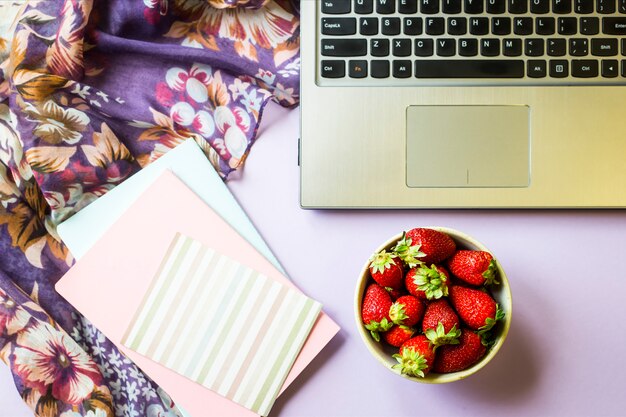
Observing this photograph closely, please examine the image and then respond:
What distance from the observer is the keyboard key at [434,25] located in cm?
55

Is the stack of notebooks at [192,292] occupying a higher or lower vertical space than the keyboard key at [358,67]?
lower

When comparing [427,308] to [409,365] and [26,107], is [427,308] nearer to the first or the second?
[409,365]

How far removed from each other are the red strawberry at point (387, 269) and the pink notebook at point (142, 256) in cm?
15

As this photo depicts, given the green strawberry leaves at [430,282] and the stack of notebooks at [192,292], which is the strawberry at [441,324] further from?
the stack of notebooks at [192,292]

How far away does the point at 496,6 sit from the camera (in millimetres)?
557

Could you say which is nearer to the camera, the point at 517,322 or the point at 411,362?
the point at 411,362

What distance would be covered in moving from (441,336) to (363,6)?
0.31 meters

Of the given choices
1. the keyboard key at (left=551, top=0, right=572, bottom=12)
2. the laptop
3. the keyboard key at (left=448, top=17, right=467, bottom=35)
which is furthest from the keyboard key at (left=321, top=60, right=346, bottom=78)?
the keyboard key at (left=551, top=0, right=572, bottom=12)

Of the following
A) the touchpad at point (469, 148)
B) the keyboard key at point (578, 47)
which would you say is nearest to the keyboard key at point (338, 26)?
the touchpad at point (469, 148)

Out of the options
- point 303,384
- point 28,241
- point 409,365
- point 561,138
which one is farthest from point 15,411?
point 561,138

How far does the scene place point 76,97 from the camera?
0.63m

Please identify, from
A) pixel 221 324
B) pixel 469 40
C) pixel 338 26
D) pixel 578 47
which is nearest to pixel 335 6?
pixel 338 26

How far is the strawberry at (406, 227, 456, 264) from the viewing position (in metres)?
0.52

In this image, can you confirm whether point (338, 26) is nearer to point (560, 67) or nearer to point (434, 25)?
point (434, 25)
